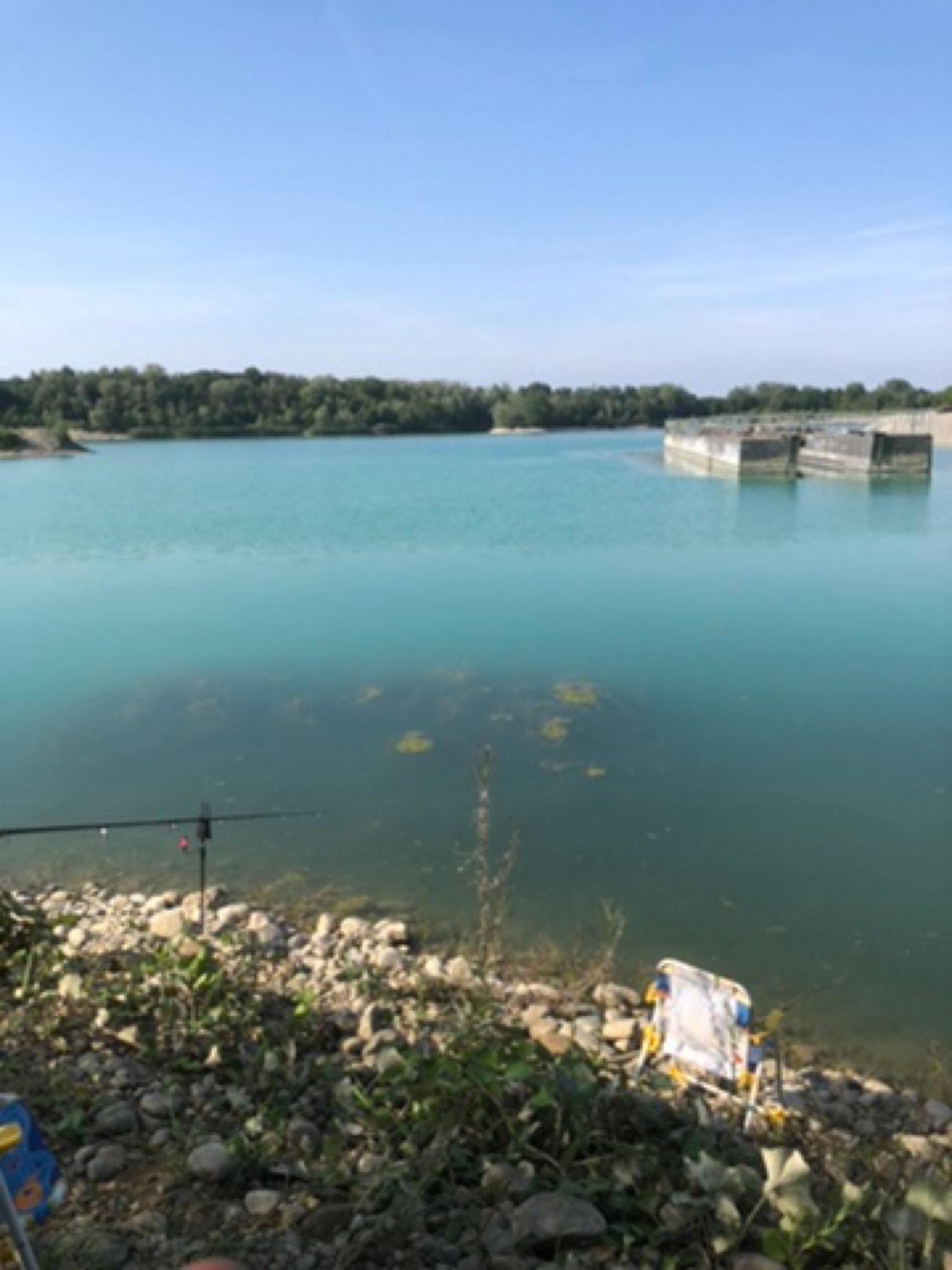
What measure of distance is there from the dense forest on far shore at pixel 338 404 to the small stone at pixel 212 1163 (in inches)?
3757

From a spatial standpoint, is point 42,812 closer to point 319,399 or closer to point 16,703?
point 16,703

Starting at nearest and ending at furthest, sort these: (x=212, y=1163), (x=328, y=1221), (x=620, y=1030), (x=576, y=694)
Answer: (x=328, y=1221) → (x=212, y=1163) → (x=620, y=1030) → (x=576, y=694)

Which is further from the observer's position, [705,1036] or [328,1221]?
[705,1036]

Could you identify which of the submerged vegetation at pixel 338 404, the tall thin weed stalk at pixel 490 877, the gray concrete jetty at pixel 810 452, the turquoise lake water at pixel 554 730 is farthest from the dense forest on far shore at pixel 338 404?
the tall thin weed stalk at pixel 490 877

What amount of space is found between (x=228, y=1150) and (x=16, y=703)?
9765 mm

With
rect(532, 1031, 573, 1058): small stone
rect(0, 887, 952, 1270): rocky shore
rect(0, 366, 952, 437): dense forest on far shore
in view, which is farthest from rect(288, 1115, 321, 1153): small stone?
rect(0, 366, 952, 437): dense forest on far shore

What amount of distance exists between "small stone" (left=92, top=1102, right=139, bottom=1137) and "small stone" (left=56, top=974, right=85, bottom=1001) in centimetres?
101

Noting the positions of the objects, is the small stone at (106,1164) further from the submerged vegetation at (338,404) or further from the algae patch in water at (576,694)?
the submerged vegetation at (338,404)

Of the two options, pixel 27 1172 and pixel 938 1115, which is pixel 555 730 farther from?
pixel 27 1172

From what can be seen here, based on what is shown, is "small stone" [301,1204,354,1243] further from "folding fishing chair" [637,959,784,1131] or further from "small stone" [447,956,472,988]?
"small stone" [447,956,472,988]

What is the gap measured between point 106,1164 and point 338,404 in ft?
392

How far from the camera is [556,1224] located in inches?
104

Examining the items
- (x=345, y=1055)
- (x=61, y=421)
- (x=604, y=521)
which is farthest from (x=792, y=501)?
(x=61, y=421)

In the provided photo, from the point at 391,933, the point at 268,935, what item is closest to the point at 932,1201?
the point at 391,933
